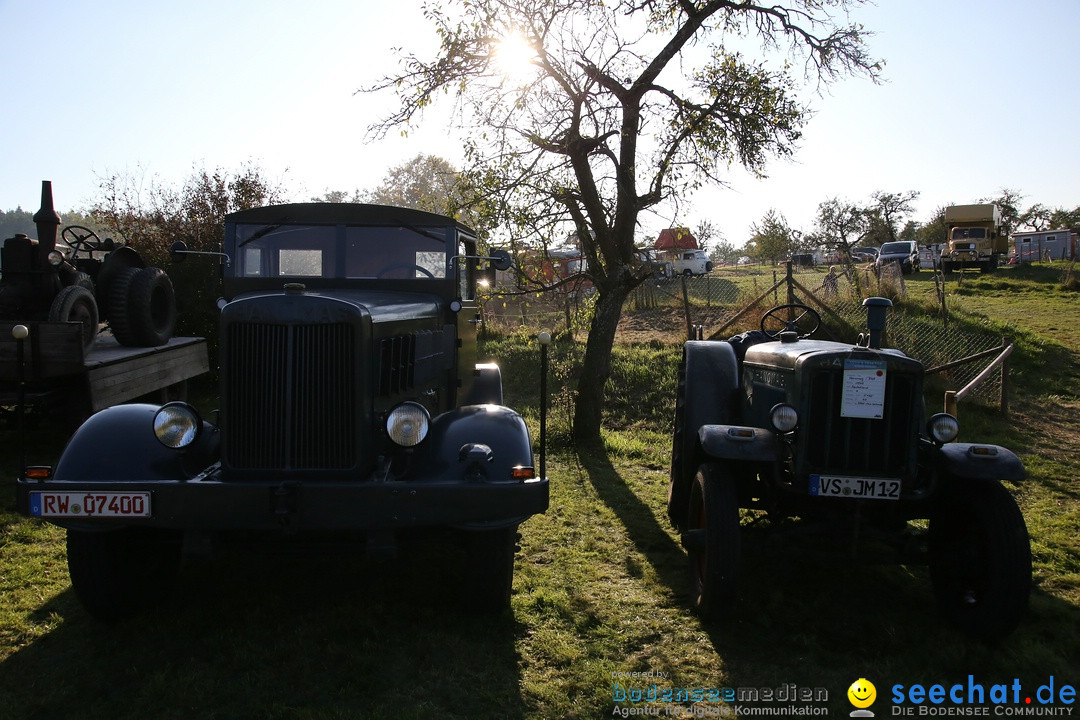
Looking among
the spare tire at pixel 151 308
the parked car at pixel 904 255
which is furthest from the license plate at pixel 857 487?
the parked car at pixel 904 255

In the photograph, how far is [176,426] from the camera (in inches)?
152

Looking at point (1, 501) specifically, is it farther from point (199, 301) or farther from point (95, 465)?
point (199, 301)

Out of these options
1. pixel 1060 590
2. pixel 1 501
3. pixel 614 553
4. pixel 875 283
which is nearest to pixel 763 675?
pixel 614 553

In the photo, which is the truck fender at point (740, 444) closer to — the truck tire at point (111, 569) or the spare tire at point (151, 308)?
the truck tire at point (111, 569)

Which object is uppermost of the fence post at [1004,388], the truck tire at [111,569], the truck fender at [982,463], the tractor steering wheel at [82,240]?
the tractor steering wheel at [82,240]

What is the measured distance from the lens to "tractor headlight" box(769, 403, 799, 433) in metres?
4.13

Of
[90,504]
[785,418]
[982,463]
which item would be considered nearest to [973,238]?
[982,463]

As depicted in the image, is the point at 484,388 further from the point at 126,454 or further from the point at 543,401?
the point at 126,454

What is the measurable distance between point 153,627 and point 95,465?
0.89 m

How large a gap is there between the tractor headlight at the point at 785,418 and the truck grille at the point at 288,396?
7.27ft

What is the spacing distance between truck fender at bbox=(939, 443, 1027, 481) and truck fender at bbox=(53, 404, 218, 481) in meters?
3.86

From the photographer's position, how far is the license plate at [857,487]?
3.95 metres

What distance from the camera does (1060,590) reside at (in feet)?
15.0

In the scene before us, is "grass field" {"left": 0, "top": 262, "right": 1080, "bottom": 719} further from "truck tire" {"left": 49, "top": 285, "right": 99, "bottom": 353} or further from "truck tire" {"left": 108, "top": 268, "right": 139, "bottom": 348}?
"truck tire" {"left": 108, "top": 268, "right": 139, "bottom": 348}
